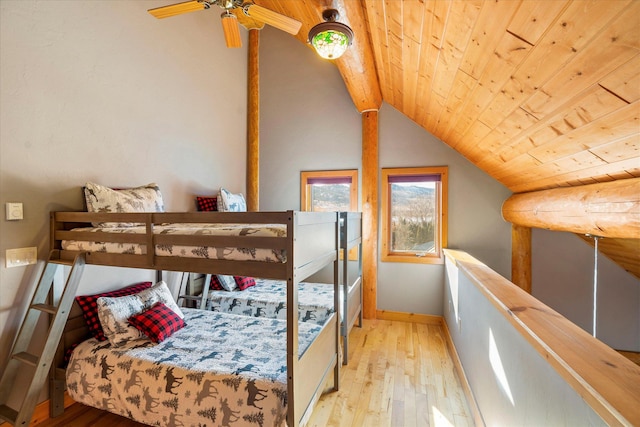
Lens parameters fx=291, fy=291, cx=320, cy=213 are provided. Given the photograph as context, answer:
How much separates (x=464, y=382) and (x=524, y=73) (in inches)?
83.0

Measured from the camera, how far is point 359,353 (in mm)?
2803

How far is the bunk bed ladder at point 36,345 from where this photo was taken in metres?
1.68

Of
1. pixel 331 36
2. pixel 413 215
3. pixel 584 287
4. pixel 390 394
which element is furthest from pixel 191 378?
pixel 584 287

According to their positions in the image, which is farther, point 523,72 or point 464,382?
point 464,382

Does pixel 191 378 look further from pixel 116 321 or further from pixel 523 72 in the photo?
pixel 523 72

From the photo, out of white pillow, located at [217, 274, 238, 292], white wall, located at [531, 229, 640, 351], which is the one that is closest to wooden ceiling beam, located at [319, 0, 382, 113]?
white pillow, located at [217, 274, 238, 292]

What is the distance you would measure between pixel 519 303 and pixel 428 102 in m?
2.00

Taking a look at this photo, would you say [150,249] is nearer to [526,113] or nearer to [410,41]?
[410,41]

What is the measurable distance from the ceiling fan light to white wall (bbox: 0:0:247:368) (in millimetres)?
1663

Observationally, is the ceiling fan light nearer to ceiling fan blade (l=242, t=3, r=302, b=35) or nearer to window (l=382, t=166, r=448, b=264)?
ceiling fan blade (l=242, t=3, r=302, b=35)

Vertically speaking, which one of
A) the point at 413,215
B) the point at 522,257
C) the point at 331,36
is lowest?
the point at 522,257

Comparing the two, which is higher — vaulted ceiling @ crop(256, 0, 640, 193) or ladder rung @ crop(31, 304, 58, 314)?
vaulted ceiling @ crop(256, 0, 640, 193)

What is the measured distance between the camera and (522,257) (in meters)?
3.26

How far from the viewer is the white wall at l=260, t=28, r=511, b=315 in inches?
134
